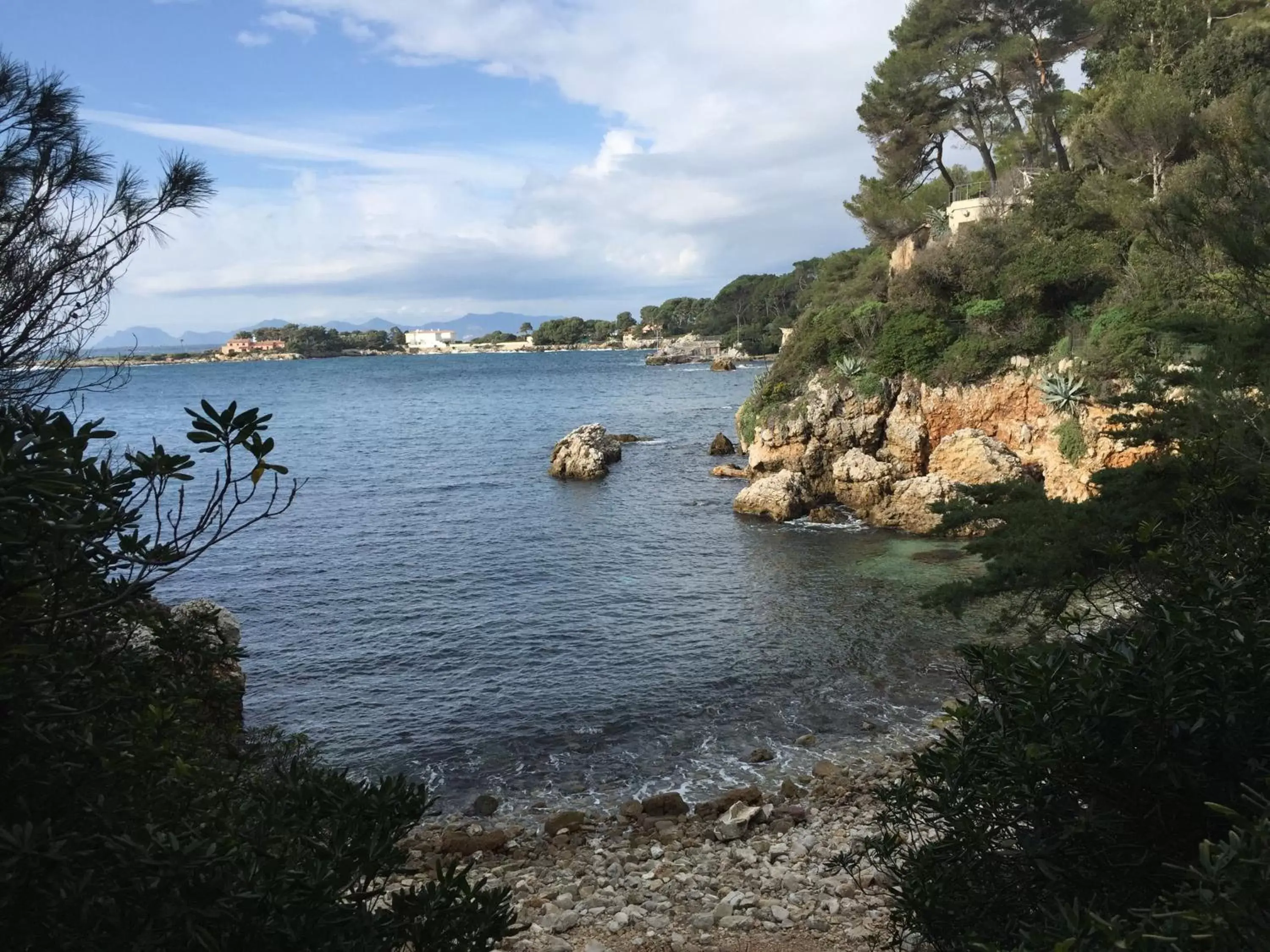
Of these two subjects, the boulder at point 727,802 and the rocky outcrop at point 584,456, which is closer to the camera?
the boulder at point 727,802

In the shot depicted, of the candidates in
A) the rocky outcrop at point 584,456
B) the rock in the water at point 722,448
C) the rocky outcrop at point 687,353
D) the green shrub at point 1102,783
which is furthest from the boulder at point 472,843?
the rocky outcrop at point 687,353

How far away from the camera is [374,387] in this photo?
105 metres

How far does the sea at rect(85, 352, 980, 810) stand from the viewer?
12961mm

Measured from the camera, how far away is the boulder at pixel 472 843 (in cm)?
1029

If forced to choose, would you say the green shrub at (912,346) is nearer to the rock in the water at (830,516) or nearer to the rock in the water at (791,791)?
the rock in the water at (830,516)

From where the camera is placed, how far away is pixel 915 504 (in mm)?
25266

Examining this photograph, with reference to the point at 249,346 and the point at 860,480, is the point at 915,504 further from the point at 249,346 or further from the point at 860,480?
the point at 249,346

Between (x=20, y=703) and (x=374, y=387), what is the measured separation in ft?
352

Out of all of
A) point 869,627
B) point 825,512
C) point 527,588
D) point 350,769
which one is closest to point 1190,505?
point 869,627

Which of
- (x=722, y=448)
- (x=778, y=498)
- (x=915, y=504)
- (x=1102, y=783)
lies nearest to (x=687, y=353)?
(x=722, y=448)

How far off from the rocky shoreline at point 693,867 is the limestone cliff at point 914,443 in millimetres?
14434

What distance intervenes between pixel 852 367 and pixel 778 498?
20.2 feet

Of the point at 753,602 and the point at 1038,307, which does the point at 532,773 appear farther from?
the point at 1038,307

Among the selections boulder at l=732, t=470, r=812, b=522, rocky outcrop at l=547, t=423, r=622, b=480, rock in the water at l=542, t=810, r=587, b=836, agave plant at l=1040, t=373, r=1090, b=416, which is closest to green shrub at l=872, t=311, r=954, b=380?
agave plant at l=1040, t=373, r=1090, b=416
